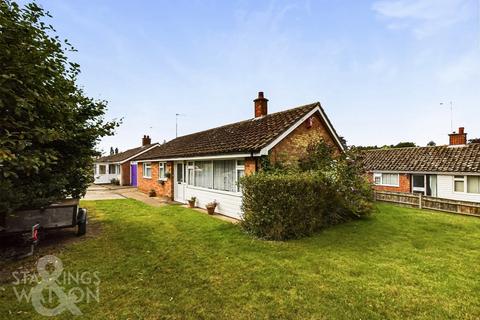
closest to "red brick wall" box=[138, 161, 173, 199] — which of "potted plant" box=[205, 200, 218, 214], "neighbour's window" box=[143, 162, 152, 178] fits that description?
"neighbour's window" box=[143, 162, 152, 178]

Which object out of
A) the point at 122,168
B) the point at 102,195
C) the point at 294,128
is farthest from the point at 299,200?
the point at 122,168

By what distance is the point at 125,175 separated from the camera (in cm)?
3147

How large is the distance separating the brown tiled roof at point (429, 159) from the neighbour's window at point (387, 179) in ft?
2.05

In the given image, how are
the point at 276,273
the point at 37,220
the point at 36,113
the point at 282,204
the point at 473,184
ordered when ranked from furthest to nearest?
the point at 473,184
the point at 282,204
the point at 37,220
the point at 276,273
the point at 36,113

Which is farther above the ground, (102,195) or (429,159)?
(429,159)

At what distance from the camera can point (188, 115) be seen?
28.1 meters

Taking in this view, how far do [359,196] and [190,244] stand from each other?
24.3 feet

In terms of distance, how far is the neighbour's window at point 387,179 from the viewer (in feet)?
68.8

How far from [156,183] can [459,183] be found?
71.1 ft

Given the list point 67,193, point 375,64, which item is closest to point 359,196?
point 375,64

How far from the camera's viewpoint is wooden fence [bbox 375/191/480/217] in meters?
13.1

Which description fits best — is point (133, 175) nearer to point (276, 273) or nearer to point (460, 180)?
point (276, 273)

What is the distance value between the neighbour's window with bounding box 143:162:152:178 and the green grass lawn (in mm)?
12563

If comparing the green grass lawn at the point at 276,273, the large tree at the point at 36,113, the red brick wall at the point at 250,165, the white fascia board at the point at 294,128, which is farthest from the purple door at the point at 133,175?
the white fascia board at the point at 294,128
